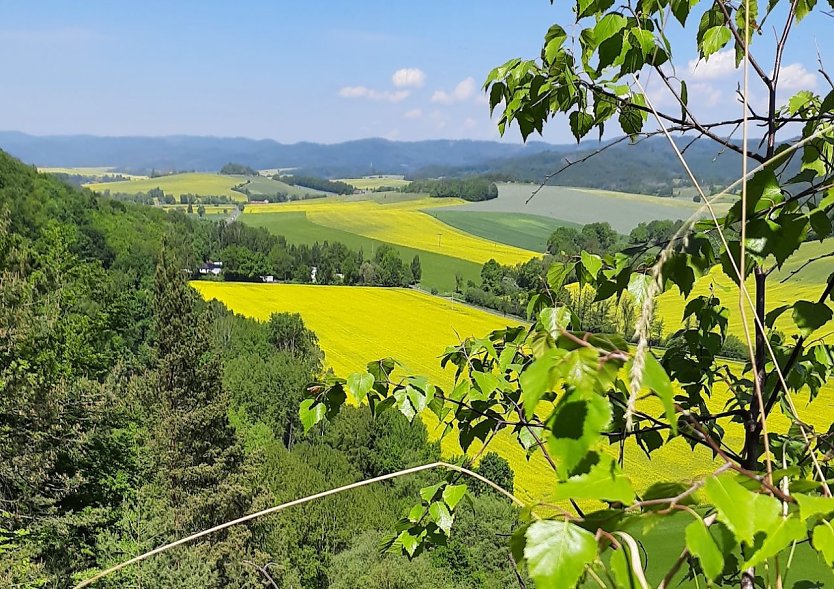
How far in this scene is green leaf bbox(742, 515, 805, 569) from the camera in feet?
2.50

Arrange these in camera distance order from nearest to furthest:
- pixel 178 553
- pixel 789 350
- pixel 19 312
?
pixel 789 350 < pixel 19 312 < pixel 178 553

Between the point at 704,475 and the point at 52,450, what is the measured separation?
2062 centimetres

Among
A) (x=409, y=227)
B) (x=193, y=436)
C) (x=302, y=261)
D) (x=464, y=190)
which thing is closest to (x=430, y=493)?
(x=193, y=436)

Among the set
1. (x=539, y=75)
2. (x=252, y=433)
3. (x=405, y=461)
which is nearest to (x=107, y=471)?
(x=252, y=433)

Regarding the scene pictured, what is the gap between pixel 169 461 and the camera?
24.2m

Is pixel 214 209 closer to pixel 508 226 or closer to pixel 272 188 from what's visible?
pixel 272 188

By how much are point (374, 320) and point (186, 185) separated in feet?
439

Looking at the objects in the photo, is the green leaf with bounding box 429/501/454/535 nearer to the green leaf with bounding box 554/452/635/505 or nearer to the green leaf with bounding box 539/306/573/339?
the green leaf with bounding box 539/306/573/339

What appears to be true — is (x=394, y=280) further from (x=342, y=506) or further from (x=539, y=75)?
(x=539, y=75)

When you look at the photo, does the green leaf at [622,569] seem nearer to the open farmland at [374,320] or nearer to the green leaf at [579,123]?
the green leaf at [579,123]

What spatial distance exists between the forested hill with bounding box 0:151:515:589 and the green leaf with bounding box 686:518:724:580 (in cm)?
913

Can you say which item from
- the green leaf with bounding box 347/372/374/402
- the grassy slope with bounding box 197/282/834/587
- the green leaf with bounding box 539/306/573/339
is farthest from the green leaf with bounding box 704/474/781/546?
the grassy slope with bounding box 197/282/834/587

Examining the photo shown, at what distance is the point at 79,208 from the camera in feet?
203

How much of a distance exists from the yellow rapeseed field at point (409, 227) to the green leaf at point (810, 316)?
2446 inches
